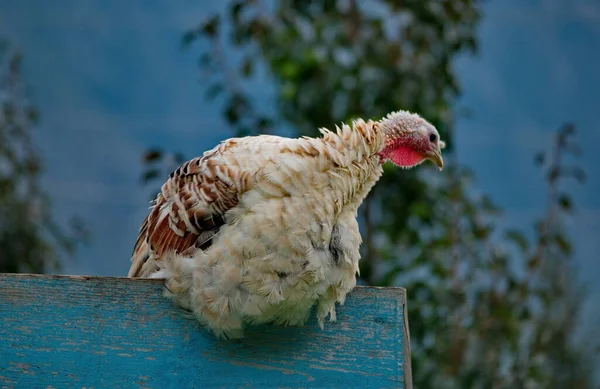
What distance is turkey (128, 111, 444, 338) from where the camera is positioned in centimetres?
136

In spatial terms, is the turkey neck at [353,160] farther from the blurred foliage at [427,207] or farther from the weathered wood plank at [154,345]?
the blurred foliage at [427,207]

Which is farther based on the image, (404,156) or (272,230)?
(404,156)

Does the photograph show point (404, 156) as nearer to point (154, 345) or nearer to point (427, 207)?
point (154, 345)

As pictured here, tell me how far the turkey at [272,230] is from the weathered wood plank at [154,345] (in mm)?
42

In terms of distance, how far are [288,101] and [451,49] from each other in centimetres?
75

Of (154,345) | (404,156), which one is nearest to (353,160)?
(404,156)

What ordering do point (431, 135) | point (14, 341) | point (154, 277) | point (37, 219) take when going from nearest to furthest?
point (14, 341) → point (154, 277) → point (431, 135) → point (37, 219)

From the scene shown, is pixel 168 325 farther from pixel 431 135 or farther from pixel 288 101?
pixel 288 101

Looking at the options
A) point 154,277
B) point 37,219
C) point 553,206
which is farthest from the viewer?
point 37,219

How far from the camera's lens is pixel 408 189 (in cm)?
342

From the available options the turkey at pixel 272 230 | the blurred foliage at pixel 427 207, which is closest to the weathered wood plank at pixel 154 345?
the turkey at pixel 272 230

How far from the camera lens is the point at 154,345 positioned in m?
1.41

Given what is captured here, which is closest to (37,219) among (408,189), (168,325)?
(408,189)

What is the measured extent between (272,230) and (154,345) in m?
0.30
